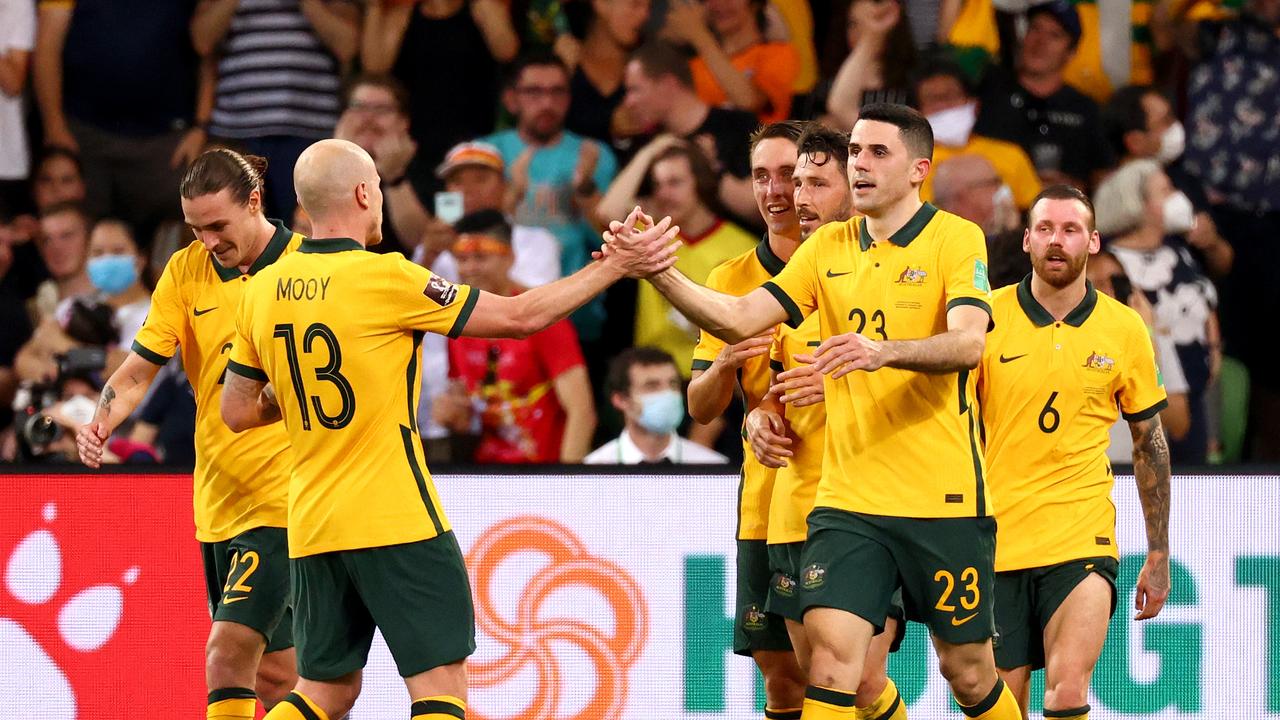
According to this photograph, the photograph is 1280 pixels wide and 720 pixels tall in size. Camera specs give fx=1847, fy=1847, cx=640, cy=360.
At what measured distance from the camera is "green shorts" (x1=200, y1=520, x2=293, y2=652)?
6918 mm

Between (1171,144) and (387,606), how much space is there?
653 centimetres

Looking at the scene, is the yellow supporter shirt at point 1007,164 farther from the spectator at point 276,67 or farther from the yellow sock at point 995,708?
the yellow sock at point 995,708

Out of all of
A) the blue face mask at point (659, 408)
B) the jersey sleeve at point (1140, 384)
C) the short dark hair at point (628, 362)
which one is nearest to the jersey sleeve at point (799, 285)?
the jersey sleeve at point (1140, 384)

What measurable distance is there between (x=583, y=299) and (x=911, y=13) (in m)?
5.78

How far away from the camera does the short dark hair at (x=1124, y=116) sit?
10.7m

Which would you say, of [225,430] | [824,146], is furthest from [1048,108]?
[225,430]

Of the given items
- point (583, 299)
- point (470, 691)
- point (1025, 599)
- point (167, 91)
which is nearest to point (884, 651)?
point (1025, 599)

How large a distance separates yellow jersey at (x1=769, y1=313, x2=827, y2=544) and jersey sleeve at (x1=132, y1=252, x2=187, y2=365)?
228 centimetres

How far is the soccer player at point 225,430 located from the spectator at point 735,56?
434 cm

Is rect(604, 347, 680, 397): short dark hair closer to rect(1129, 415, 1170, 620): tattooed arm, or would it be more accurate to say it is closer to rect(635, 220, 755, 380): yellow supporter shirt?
rect(635, 220, 755, 380): yellow supporter shirt

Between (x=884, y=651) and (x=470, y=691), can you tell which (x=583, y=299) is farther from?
(x=470, y=691)

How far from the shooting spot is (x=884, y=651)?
22.0 feet

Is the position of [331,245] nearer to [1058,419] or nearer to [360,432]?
→ [360,432]

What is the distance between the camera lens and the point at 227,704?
22.9ft
